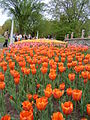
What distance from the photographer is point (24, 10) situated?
38750mm

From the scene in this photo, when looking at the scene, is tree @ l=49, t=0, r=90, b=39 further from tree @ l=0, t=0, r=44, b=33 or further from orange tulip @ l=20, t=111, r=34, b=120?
orange tulip @ l=20, t=111, r=34, b=120

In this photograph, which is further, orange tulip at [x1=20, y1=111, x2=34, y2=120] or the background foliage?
the background foliage

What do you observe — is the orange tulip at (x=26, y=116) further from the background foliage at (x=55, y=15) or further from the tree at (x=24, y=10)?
the tree at (x=24, y=10)

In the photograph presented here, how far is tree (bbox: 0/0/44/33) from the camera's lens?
1532 inches

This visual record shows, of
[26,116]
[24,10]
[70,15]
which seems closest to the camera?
[26,116]

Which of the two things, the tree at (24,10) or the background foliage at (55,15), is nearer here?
the background foliage at (55,15)

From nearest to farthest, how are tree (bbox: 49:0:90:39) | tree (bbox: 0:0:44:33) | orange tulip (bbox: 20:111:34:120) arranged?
orange tulip (bbox: 20:111:34:120) → tree (bbox: 49:0:90:39) → tree (bbox: 0:0:44:33)

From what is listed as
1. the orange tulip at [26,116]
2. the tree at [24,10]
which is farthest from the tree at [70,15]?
the orange tulip at [26,116]

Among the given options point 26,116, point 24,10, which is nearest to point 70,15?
point 24,10

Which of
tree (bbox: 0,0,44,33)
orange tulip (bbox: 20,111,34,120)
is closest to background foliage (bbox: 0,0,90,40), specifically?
tree (bbox: 0,0,44,33)

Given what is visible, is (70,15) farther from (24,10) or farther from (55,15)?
(24,10)

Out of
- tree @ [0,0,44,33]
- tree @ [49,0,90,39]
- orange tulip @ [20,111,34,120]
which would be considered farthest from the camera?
tree @ [0,0,44,33]

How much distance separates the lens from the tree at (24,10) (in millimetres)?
38906

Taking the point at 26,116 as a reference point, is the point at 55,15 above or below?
above
